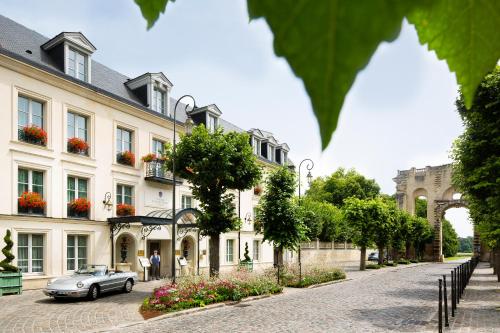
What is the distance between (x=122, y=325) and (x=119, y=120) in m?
15.3

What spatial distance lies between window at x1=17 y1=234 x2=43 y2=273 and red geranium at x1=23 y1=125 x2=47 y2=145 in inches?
169

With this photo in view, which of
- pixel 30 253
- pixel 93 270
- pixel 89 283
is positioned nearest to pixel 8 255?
pixel 30 253

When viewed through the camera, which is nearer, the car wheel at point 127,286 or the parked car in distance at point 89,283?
the parked car in distance at point 89,283

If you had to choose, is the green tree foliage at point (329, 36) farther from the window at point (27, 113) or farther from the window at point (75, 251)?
the window at point (75, 251)

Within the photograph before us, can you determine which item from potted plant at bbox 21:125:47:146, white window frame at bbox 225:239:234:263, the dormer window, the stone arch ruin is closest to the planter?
potted plant at bbox 21:125:47:146

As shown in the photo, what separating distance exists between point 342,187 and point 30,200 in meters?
55.5

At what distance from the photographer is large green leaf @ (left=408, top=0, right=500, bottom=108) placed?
1.36ft

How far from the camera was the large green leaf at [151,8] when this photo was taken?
0.55 meters

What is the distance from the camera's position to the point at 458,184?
20.0 meters

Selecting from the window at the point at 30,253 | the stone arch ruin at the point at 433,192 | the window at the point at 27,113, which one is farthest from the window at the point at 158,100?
the stone arch ruin at the point at 433,192

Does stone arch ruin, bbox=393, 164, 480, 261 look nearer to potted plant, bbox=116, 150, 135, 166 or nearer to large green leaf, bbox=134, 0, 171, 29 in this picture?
potted plant, bbox=116, 150, 135, 166

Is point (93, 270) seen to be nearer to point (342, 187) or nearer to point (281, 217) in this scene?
point (281, 217)

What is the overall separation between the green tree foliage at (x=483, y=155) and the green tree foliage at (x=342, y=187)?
50129 millimetres

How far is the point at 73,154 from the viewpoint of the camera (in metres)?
22.2
